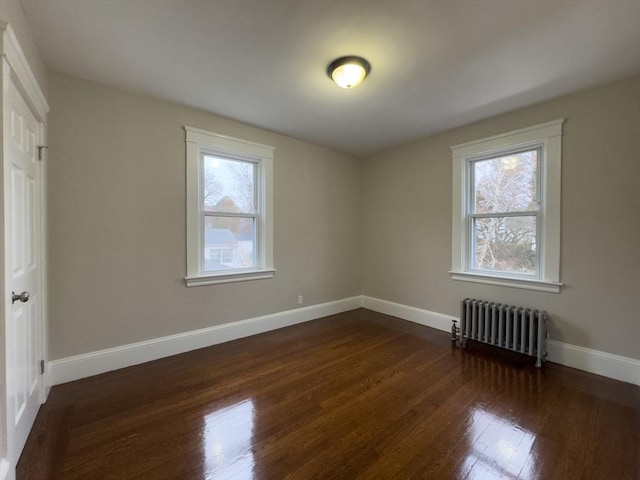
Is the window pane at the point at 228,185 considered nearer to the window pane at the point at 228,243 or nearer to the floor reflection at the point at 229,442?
the window pane at the point at 228,243

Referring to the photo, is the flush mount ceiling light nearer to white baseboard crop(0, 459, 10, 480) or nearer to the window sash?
the window sash

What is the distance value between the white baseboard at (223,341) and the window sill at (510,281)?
0.52m

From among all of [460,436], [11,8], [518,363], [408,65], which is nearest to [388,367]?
[460,436]

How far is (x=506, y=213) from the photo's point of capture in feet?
10.4

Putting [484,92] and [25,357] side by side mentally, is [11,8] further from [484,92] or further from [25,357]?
[484,92]

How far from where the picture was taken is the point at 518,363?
279cm

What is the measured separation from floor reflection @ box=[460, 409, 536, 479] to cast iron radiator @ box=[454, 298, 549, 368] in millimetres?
1165

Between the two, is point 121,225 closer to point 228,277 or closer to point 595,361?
point 228,277

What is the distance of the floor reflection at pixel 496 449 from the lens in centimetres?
151

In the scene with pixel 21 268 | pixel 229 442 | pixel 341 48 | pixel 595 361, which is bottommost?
pixel 229 442

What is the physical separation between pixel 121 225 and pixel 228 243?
3.60 feet

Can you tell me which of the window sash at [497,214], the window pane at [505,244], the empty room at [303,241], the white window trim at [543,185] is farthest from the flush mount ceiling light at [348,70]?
the window pane at [505,244]

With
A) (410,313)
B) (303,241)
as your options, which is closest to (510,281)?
(410,313)

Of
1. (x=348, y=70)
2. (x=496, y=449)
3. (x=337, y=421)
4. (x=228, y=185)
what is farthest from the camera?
(x=228, y=185)
